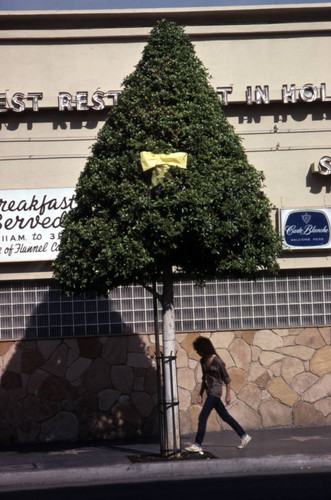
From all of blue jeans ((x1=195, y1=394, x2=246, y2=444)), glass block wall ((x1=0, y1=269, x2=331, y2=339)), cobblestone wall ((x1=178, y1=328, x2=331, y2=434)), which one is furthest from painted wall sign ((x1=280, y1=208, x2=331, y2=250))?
blue jeans ((x1=195, y1=394, x2=246, y2=444))

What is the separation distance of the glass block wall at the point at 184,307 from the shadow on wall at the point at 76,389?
0.97ft

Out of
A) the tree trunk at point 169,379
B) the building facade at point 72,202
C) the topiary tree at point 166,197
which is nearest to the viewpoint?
the topiary tree at point 166,197

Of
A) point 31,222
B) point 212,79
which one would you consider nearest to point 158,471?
point 31,222

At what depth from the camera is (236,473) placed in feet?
34.9

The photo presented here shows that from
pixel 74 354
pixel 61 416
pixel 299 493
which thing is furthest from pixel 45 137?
pixel 299 493

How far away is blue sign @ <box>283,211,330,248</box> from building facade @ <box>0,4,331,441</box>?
0.08 ft

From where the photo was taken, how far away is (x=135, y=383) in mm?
14367

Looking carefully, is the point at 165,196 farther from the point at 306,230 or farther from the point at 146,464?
the point at 306,230

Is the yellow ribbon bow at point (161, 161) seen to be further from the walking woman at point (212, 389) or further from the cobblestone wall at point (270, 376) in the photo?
the cobblestone wall at point (270, 376)

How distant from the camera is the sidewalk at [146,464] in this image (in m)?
10.6

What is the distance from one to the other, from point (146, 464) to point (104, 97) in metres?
6.67

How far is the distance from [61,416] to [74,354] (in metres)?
1.09

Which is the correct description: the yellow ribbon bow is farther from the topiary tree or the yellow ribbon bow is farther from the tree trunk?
the tree trunk

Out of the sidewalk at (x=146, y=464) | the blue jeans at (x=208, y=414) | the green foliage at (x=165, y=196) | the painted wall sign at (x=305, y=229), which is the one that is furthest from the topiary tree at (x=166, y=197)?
the painted wall sign at (x=305, y=229)
